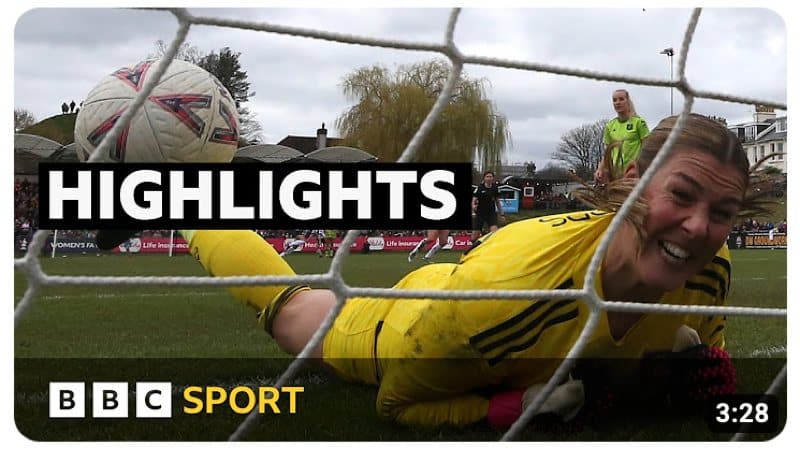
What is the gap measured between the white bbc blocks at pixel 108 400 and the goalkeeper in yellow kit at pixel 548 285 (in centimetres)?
16

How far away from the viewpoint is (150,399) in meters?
0.85

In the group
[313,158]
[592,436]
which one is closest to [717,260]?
[592,436]

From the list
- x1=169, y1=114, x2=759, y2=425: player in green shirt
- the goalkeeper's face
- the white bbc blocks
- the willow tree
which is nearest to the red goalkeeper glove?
x1=169, y1=114, x2=759, y2=425: player in green shirt

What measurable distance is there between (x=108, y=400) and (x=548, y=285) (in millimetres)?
525

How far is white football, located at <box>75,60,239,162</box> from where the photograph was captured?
829mm

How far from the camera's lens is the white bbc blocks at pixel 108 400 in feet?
2.78

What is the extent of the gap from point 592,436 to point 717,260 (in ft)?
0.88

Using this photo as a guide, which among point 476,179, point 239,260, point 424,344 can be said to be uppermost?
point 476,179

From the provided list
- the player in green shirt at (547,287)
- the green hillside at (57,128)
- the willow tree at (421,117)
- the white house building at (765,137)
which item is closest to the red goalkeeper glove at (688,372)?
the player in green shirt at (547,287)

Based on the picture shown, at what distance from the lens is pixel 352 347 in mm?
983

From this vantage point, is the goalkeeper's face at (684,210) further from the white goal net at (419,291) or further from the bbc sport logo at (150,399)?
the bbc sport logo at (150,399)

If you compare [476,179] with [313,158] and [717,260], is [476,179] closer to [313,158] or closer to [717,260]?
[313,158]
